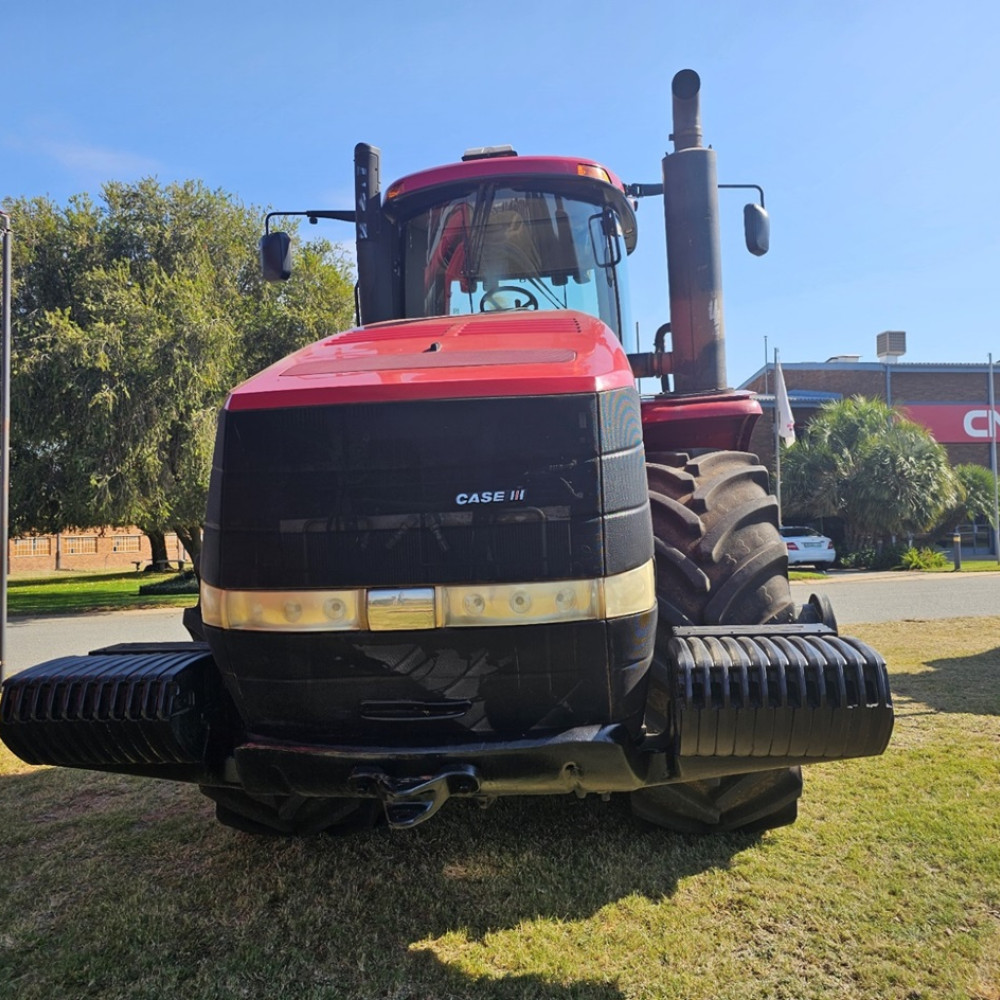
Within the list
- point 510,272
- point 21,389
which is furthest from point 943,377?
point 510,272

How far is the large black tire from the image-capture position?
9.01 ft

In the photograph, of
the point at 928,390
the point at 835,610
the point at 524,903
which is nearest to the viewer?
the point at 524,903

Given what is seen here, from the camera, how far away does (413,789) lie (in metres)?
2.22

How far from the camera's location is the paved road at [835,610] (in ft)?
35.6

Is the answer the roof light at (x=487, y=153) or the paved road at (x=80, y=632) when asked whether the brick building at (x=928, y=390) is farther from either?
the roof light at (x=487, y=153)

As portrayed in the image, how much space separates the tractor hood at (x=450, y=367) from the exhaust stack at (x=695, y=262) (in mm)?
1305

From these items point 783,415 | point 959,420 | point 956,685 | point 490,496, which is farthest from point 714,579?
point 959,420

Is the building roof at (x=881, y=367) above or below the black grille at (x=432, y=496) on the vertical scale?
above

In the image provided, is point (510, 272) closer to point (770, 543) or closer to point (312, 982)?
point (770, 543)

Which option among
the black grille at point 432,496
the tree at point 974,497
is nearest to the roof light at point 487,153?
the black grille at point 432,496

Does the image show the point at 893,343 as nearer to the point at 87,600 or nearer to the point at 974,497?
the point at 974,497

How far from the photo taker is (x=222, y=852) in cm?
365

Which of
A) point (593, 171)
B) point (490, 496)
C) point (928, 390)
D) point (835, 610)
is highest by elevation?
point (928, 390)

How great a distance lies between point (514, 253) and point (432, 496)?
218cm
